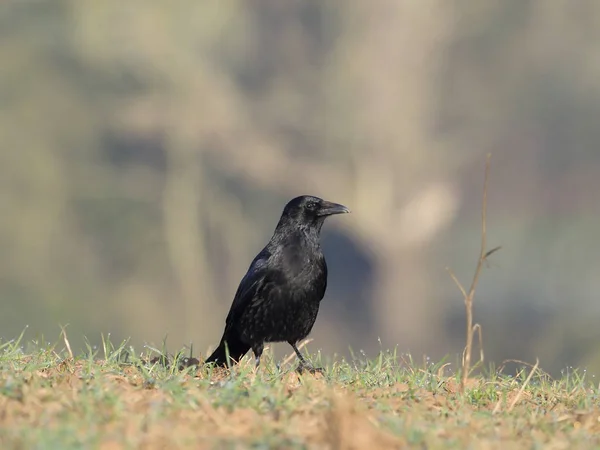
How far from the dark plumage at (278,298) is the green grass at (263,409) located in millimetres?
964

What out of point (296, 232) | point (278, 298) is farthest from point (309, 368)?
point (296, 232)

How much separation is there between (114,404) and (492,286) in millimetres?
19783

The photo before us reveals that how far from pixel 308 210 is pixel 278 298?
84cm

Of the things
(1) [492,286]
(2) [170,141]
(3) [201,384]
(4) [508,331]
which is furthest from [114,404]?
(2) [170,141]

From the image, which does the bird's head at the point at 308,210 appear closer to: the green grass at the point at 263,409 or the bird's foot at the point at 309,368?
the bird's foot at the point at 309,368

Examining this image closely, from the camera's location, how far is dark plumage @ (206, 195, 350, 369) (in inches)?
265

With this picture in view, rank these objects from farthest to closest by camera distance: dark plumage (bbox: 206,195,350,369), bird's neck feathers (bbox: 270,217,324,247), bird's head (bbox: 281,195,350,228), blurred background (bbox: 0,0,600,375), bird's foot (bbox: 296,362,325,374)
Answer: blurred background (bbox: 0,0,600,375)
bird's head (bbox: 281,195,350,228)
bird's neck feathers (bbox: 270,217,324,247)
dark plumage (bbox: 206,195,350,369)
bird's foot (bbox: 296,362,325,374)

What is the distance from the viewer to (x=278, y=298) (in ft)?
22.1

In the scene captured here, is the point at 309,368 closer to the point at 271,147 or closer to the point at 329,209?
the point at 329,209

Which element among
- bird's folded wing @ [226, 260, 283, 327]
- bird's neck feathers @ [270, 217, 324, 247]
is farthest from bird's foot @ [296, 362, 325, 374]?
bird's neck feathers @ [270, 217, 324, 247]

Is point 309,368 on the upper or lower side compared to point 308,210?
lower

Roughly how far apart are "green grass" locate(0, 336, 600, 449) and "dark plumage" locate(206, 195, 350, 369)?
964 mm

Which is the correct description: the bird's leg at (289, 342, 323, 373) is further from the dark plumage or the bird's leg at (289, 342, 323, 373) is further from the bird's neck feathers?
the bird's neck feathers

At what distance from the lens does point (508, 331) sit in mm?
21359
